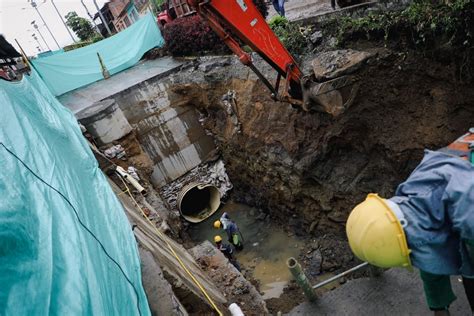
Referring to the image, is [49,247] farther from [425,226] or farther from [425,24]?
[425,24]

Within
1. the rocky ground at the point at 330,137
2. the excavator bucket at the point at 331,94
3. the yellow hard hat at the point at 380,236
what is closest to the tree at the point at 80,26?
the rocky ground at the point at 330,137

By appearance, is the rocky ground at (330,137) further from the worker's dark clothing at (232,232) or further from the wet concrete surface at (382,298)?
the wet concrete surface at (382,298)

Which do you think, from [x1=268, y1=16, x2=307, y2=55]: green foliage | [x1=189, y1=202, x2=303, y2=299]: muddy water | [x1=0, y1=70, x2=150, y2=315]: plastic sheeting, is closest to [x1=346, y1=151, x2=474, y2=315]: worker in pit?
[x1=0, y1=70, x2=150, y2=315]: plastic sheeting

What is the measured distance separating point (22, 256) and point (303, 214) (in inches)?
258

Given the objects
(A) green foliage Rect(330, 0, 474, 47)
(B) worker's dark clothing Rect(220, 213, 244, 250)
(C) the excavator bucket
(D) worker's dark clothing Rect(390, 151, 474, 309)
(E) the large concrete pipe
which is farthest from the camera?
(E) the large concrete pipe

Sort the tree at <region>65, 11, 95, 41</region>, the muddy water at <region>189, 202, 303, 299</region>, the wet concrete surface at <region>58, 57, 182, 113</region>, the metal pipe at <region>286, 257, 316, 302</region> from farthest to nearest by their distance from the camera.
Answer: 1. the tree at <region>65, 11, 95, 41</region>
2. the wet concrete surface at <region>58, 57, 182, 113</region>
3. the muddy water at <region>189, 202, 303, 299</region>
4. the metal pipe at <region>286, 257, 316, 302</region>

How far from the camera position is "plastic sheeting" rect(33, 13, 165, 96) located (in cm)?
977

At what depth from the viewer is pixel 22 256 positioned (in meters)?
1.21

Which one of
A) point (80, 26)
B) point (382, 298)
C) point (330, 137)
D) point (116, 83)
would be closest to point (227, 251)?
point (330, 137)

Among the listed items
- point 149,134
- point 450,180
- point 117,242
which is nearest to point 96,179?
point 117,242

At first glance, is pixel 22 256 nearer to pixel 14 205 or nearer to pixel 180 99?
pixel 14 205

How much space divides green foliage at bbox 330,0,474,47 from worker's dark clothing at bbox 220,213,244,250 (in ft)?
15.8

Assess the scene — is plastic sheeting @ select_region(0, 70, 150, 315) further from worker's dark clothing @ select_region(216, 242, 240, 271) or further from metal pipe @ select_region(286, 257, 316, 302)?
worker's dark clothing @ select_region(216, 242, 240, 271)

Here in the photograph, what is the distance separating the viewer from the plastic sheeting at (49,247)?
3.77 ft
